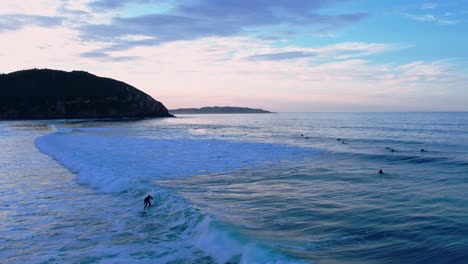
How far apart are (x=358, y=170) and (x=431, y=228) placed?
11009mm

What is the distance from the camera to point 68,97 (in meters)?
143

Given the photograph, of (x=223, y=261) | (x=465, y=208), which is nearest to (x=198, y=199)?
(x=223, y=261)

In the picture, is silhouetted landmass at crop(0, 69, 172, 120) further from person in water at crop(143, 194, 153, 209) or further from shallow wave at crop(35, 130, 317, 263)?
person in water at crop(143, 194, 153, 209)

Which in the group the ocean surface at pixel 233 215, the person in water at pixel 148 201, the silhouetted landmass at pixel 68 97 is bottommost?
the ocean surface at pixel 233 215

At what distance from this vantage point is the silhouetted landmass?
430 ft

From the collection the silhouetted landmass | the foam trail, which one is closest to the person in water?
the foam trail

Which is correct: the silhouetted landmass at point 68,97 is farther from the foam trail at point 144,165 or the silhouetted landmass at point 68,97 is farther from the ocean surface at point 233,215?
the ocean surface at point 233,215

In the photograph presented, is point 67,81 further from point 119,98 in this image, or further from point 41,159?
point 41,159

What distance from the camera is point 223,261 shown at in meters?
7.75

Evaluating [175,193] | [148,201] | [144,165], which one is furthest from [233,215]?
[144,165]

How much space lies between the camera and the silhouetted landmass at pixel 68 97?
13112cm

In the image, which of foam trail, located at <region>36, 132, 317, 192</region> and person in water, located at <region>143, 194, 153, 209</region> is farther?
foam trail, located at <region>36, 132, 317, 192</region>

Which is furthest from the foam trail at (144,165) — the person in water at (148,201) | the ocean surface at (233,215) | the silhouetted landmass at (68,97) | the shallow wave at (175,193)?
the silhouetted landmass at (68,97)

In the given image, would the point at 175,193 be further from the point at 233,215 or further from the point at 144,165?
the point at 144,165
